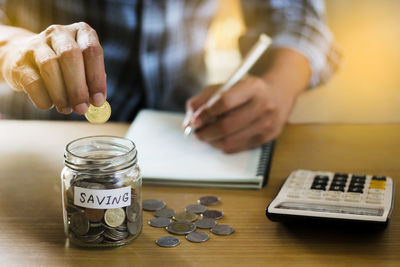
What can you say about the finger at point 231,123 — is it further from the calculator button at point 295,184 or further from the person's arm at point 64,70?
the person's arm at point 64,70

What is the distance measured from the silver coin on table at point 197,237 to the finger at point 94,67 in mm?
172

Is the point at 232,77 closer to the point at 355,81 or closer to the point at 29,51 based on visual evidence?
the point at 29,51

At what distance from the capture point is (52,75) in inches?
22.6

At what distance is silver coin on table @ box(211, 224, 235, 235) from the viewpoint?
61cm

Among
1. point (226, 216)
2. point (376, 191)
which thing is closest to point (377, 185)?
point (376, 191)

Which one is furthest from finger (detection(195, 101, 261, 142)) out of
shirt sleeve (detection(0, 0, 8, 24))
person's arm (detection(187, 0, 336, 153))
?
shirt sleeve (detection(0, 0, 8, 24))

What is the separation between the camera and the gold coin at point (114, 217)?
1.84ft

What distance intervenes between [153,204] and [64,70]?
209mm

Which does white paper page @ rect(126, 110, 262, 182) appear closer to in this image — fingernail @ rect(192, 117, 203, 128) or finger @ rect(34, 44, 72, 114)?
fingernail @ rect(192, 117, 203, 128)

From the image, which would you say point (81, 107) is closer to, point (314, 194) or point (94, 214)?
point (94, 214)

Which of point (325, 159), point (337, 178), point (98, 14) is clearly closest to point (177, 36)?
A: point (98, 14)

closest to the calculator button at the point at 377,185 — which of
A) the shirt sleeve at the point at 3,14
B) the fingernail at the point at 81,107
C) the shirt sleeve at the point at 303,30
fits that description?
Answer: the fingernail at the point at 81,107

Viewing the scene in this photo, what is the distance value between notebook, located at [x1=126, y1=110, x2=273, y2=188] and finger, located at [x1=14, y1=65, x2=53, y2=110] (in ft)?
0.69

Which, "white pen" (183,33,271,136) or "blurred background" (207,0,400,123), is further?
"blurred background" (207,0,400,123)
